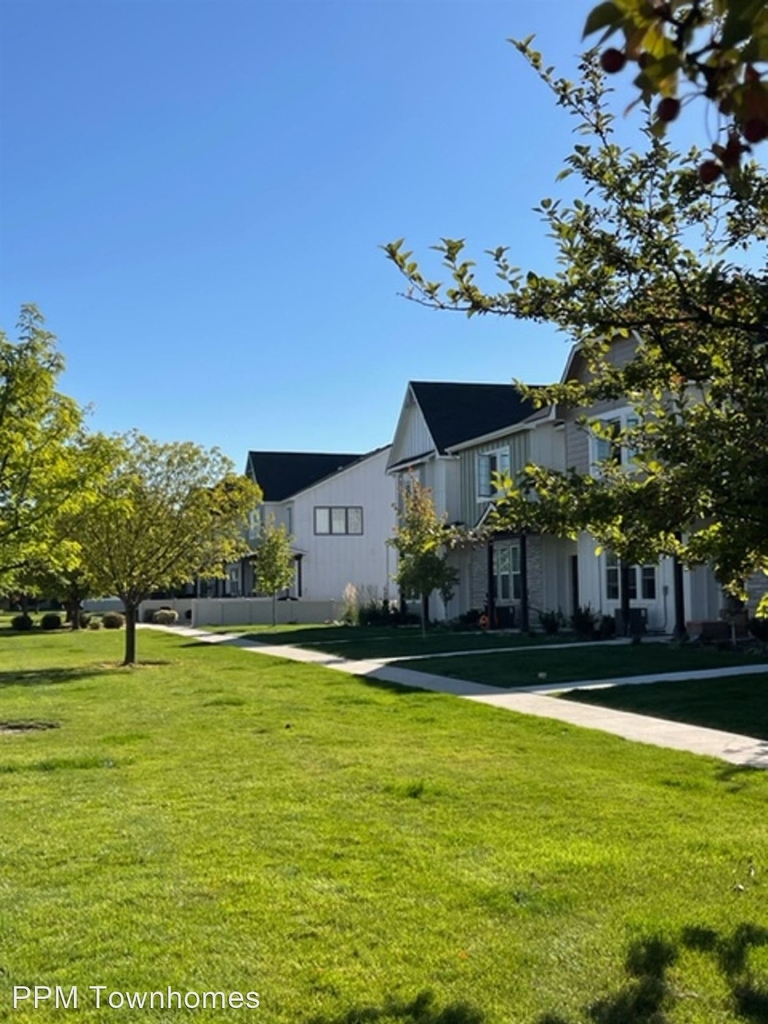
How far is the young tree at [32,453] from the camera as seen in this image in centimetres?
1329

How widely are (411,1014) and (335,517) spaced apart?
46296 mm

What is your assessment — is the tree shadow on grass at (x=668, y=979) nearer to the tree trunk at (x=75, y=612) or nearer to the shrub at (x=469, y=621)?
the shrub at (x=469, y=621)

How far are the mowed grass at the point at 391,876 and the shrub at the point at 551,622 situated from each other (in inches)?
678

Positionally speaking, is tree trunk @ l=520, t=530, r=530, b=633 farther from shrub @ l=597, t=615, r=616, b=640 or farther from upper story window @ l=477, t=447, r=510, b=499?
upper story window @ l=477, t=447, r=510, b=499

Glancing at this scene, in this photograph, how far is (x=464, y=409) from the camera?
3809cm

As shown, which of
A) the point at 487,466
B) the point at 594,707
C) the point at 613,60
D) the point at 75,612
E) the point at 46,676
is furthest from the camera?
the point at 75,612

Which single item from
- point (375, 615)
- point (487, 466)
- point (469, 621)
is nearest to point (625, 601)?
point (469, 621)

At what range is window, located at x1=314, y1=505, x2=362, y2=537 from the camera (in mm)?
50281

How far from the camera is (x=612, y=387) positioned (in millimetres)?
5219

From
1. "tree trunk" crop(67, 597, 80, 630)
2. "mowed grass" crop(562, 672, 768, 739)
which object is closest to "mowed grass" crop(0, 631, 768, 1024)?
"mowed grass" crop(562, 672, 768, 739)

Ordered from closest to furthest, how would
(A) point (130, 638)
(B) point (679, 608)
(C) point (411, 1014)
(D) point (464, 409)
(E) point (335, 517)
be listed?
1. (C) point (411, 1014)
2. (B) point (679, 608)
3. (A) point (130, 638)
4. (D) point (464, 409)
5. (E) point (335, 517)

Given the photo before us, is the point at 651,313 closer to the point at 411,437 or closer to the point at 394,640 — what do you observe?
the point at 394,640

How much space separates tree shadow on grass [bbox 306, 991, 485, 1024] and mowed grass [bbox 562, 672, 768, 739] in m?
7.51

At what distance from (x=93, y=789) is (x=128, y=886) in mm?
2848
